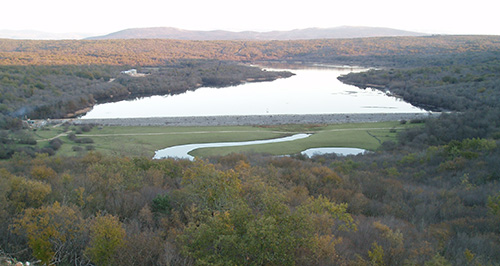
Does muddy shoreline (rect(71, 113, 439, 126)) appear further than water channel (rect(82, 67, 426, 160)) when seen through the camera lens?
No

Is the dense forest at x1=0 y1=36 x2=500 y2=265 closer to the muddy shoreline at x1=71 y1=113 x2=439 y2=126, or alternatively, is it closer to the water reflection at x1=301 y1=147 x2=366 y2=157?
the water reflection at x1=301 y1=147 x2=366 y2=157

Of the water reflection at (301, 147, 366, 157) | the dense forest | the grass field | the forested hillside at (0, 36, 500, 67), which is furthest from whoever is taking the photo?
the forested hillside at (0, 36, 500, 67)

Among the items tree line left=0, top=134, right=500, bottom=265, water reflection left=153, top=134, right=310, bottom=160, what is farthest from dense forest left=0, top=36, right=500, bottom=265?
water reflection left=153, top=134, right=310, bottom=160

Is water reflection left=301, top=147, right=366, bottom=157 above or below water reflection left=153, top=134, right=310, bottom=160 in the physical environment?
below

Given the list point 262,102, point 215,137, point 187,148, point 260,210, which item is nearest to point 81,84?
point 262,102

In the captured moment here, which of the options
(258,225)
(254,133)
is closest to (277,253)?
(258,225)

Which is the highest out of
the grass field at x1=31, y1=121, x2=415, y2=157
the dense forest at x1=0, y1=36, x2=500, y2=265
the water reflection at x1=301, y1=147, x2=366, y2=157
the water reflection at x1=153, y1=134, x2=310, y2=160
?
the dense forest at x1=0, y1=36, x2=500, y2=265

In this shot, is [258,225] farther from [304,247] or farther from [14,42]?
[14,42]
